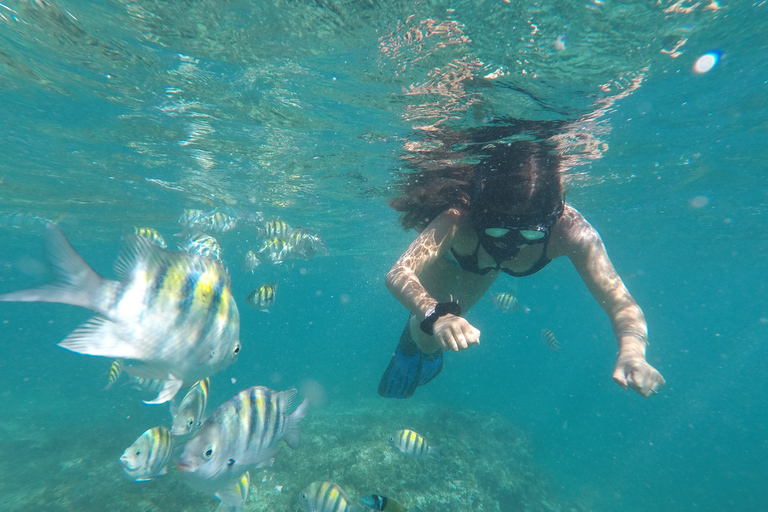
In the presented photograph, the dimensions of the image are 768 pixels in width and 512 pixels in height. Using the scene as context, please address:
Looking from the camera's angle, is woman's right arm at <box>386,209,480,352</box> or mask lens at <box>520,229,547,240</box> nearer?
woman's right arm at <box>386,209,480,352</box>

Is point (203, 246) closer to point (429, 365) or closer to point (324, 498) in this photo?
point (429, 365)

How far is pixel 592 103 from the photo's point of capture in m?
8.80

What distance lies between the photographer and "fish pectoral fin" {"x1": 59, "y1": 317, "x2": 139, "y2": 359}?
2.24m

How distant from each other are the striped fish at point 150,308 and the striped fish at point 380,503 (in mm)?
3590

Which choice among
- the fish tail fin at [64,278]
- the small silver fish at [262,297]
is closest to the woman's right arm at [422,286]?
the fish tail fin at [64,278]

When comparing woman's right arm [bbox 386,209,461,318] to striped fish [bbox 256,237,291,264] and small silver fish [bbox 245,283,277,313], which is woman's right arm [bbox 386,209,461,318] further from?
striped fish [bbox 256,237,291,264]

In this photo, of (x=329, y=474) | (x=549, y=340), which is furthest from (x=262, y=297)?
(x=549, y=340)

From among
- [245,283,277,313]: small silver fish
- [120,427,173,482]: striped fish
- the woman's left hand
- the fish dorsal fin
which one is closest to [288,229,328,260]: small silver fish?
[245,283,277,313]: small silver fish

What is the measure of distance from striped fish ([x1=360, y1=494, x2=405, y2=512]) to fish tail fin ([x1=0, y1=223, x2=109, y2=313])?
4.59 metres

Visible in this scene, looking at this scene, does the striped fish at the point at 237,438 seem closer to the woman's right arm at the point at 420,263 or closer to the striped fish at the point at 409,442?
the woman's right arm at the point at 420,263

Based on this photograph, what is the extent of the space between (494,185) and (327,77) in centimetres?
581

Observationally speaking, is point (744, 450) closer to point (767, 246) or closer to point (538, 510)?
point (767, 246)

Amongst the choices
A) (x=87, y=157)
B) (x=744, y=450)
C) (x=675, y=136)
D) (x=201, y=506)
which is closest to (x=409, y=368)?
(x=201, y=506)

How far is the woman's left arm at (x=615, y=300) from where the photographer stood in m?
3.04
